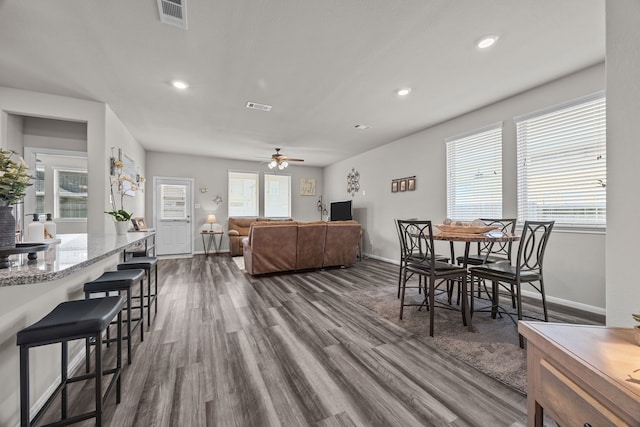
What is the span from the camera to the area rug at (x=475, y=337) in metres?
1.73

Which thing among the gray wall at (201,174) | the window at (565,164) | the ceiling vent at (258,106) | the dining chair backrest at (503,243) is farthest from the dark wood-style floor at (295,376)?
the gray wall at (201,174)

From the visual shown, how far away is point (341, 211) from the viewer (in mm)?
6715

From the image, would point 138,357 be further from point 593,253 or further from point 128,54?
point 593,253

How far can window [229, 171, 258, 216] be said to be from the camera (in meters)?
7.22

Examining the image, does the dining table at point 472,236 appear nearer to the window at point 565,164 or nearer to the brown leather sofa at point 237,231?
the window at point 565,164

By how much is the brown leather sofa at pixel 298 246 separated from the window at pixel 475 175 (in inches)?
71.2

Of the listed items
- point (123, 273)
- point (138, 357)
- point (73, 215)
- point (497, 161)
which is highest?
point (497, 161)

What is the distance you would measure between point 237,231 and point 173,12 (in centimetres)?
536

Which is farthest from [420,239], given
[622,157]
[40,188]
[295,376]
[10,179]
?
[40,188]

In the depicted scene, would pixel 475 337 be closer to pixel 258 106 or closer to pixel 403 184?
pixel 403 184

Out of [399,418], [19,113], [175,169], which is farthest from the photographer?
[175,169]

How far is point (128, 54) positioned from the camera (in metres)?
2.41

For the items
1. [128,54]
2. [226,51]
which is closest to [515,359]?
[226,51]

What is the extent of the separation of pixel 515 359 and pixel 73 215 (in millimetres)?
6361
